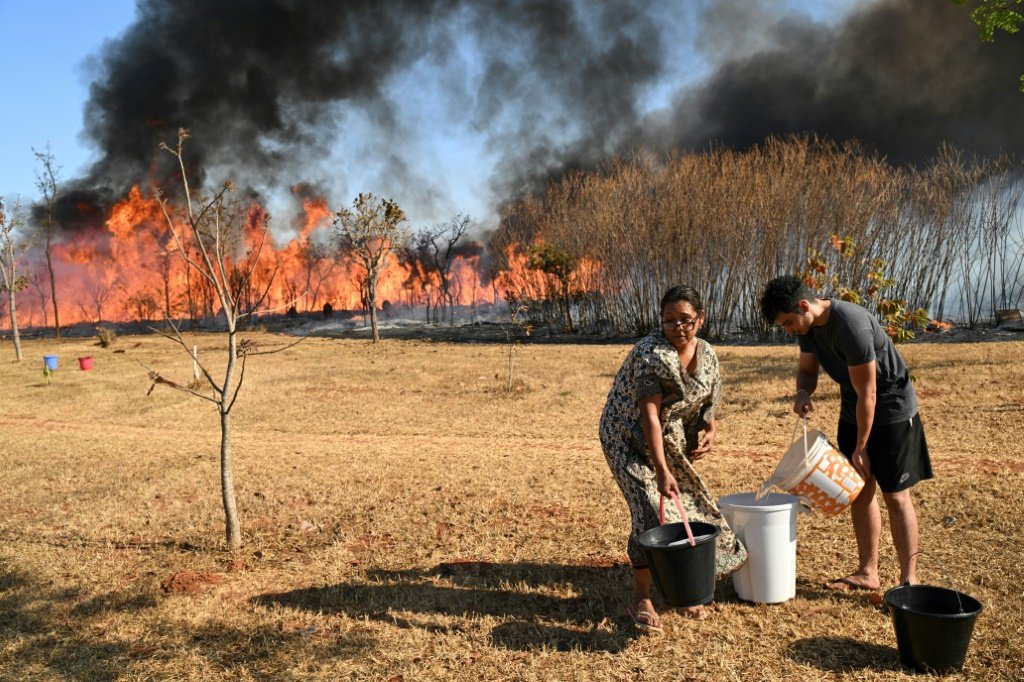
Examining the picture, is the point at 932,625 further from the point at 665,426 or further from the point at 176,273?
the point at 176,273

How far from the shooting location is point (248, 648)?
3398 mm

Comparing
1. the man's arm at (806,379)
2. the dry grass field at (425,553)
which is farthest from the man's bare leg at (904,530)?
the man's arm at (806,379)

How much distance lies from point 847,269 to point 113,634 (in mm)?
16953

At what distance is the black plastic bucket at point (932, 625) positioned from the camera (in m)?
2.79

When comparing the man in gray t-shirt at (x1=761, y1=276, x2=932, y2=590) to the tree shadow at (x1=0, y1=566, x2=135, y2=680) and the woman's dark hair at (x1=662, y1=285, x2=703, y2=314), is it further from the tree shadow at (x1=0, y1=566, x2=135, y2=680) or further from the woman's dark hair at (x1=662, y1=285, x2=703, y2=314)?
the tree shadow at (x1=0, y1=566, x2=135, y2=680)

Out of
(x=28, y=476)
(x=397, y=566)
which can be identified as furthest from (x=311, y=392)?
(x=397, y=566)

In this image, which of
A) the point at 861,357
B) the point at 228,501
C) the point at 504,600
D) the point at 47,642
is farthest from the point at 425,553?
the point at 861,357

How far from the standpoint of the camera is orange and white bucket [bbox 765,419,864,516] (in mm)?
3205

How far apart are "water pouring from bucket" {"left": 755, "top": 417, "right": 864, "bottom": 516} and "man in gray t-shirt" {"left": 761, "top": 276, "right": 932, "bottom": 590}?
93 millimetres

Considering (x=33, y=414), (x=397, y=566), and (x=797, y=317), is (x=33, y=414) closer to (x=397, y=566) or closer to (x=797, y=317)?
(x=397, y=566)

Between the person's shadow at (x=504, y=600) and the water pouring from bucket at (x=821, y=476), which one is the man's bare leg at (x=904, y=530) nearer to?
the water pouring from bucket at (x=821, y=476)

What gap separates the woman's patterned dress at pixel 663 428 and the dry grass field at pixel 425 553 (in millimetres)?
492

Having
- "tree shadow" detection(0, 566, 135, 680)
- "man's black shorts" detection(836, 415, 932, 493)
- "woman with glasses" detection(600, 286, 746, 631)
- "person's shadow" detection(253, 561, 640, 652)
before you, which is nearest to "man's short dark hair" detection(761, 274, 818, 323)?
"woman with glasses" detection(600, 286, 746, 631)

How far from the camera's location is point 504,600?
3.83m
